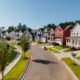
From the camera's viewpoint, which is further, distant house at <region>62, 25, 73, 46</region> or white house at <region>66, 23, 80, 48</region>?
distant house at <region>62, 25, 73, 46</region>

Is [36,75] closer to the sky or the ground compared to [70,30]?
closer to the ground

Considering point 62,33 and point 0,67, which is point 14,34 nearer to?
point 62,33

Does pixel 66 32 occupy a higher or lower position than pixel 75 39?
higher

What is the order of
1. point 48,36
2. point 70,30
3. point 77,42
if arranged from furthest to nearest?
point 48,36
point 70,30
point 77,42

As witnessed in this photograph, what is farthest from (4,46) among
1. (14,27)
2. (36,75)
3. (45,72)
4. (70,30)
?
(14,27)

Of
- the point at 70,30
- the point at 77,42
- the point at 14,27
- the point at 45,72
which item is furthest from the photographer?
the point at 14,27

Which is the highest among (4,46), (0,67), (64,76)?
(4,46)

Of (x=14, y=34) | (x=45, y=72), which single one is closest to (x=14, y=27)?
(x=14, y=34)

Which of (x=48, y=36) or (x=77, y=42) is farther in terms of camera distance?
(x=48, y=36)

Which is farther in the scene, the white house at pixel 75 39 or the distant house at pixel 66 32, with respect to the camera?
the distant house at pixel 66 32

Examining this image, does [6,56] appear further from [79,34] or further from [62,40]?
[62,40]

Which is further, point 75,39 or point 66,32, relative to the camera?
point 66,32
